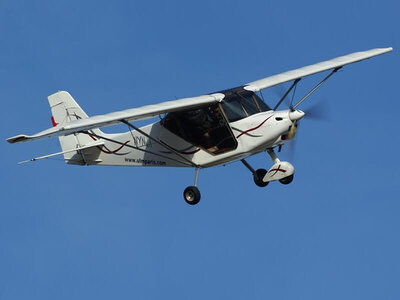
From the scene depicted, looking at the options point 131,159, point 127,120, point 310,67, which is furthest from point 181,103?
point 310,67

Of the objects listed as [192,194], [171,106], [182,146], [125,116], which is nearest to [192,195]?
[192,194]

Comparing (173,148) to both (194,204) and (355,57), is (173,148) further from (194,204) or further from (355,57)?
(355,57)

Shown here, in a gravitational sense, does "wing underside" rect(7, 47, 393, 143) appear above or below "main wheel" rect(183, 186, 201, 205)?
above

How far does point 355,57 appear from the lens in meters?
30.8

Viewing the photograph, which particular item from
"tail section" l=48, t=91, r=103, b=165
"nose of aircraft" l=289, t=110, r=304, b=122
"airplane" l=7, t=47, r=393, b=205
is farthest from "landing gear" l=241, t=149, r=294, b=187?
"tail section" l=48, t=91, r=103, b=165

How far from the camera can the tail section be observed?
1202 inches

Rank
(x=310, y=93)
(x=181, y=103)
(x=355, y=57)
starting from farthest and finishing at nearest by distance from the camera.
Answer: (x=355, y=57) < (x=310, y=93) < (x=181, y=103)

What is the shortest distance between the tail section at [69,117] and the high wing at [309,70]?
5.37 metres

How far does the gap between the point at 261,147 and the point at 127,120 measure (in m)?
3.69

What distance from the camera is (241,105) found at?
27031 mm

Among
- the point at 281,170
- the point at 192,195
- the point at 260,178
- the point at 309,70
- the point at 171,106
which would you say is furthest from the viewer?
the point at 309,70

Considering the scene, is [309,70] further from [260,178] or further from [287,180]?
[287,180]

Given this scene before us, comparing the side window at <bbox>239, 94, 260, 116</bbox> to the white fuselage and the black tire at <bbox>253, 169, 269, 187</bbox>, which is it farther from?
the black tire at <bbox>253, 169, 269, 187</bbox>

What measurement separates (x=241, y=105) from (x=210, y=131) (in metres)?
1.11
